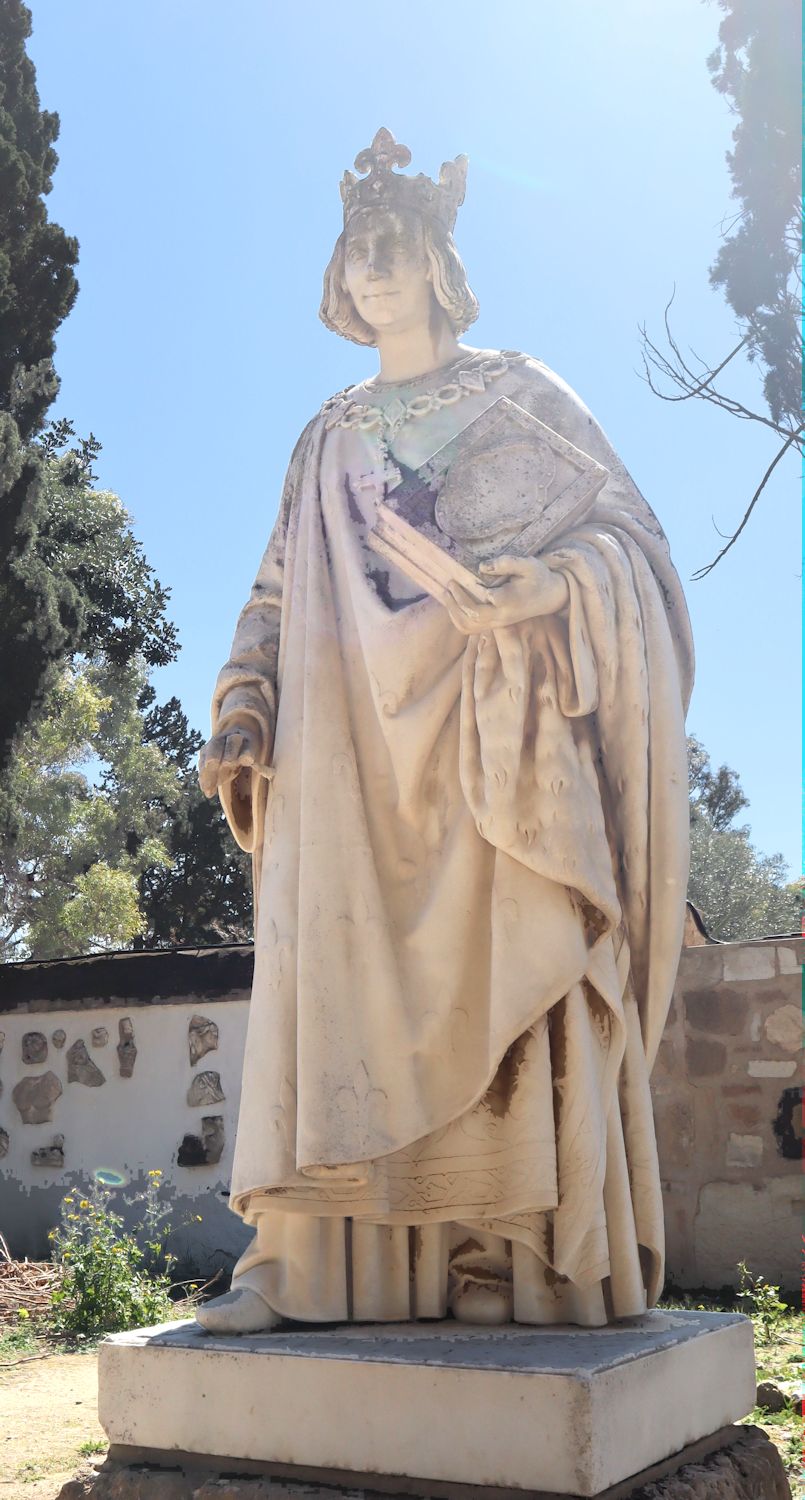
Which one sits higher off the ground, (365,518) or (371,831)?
(365,518)

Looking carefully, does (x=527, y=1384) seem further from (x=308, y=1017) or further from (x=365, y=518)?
(x=365, y=518)

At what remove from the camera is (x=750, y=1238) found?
5449mm

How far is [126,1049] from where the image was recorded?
6.84m

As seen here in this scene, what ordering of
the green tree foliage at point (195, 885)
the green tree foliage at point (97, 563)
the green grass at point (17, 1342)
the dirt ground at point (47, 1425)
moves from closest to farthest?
the dirt ground at point (47, 1425) → the green grass at point (17, 1342) → the green tree foliage at point (97, 563) → the green tree foliage at point (195, 885)

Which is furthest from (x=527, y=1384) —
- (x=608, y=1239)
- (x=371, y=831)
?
(x=371, y=831)

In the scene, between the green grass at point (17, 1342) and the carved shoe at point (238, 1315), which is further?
the green grass at point (17, 1342)

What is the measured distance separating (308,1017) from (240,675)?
77 cm

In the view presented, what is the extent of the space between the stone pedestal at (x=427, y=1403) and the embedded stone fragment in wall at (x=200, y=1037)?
14.0ft

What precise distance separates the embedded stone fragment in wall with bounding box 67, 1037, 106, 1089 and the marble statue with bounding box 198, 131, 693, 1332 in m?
4.47

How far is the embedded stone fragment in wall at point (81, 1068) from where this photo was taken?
6.90 meters

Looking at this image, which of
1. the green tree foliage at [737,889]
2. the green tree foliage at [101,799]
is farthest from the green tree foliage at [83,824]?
the green tree foliage at [737,889]

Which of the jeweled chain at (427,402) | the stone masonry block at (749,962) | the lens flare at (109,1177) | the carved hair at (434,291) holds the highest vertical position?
the carved hair at (434,291)

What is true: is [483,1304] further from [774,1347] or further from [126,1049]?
[126,1049]

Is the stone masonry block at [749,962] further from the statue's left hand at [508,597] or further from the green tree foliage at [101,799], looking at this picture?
the green tree foliage at [101,799]
